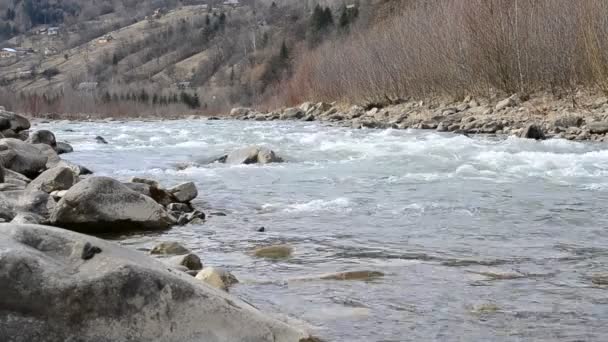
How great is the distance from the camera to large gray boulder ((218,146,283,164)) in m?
14.7

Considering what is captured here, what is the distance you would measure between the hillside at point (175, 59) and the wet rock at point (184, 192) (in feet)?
171

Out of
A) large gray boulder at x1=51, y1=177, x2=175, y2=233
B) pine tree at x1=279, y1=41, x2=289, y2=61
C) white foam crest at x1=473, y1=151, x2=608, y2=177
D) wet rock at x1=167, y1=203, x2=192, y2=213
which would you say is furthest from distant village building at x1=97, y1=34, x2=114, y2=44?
large gray boulder at x1=51, y1=177, x2=175, y2=233

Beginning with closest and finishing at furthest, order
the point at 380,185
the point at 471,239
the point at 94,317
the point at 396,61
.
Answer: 1. the point at 94,317
2. the point at 471,239
3. the point at 380,185
4. the point at 396,61

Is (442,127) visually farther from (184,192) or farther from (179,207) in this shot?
(179,207)

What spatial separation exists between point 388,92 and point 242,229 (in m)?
26.6

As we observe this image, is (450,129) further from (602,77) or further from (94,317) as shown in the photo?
(94,317)

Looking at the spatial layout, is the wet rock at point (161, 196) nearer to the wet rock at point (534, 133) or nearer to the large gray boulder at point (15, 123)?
the wet rock at point (534, 133)

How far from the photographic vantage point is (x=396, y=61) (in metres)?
32.9

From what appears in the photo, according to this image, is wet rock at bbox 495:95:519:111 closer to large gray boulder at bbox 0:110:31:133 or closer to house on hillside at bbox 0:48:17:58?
large gray boulder at bbox 0:110:31:133

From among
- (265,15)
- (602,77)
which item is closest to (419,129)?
(602,77)

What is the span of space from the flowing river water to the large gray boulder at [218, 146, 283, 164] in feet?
1.64

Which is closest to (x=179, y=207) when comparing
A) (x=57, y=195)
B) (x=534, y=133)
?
(x=57, y=195)

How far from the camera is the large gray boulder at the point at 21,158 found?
11445mm

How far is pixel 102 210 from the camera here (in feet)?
25.1
